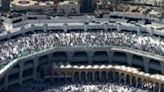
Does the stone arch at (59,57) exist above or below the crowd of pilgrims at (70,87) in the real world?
above

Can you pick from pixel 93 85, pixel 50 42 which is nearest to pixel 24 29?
pixel 50 42

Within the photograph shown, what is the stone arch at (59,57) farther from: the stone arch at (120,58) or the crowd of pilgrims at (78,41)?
the stone arch at (120,58)

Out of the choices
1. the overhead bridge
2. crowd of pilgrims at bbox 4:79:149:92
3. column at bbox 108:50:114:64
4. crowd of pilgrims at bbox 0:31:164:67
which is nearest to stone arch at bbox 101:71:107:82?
crowd of pilgrims at bbox 4:79:149:92

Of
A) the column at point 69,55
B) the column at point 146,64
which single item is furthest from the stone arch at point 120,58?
the column at point 69,55

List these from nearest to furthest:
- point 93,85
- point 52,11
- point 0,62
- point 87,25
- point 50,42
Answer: point 0,62 → point 93,85 → point 50,42 → point 87,25 → point 52,11

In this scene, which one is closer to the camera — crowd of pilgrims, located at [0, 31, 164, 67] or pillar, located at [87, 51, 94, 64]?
crowd of pilgrims, located at [0, 31, 164, 67]

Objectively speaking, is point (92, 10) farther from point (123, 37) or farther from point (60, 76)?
point (60, 76)

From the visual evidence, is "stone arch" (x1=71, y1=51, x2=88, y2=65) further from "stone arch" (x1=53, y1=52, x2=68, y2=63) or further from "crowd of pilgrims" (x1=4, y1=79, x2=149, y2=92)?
"crowd of pilgrims" (x1=4, y1=79, x2=149, y2=92)

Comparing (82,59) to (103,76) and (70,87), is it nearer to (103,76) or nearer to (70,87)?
(103,76)
